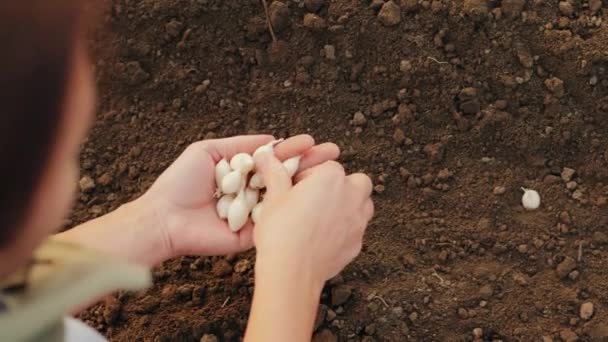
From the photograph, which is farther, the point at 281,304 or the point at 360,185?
the point at 360,185

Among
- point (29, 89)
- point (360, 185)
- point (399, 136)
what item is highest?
point (29, 89)

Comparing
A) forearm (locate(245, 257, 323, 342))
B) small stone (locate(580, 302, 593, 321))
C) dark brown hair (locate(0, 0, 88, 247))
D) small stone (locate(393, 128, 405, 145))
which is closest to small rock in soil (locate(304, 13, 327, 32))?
small stone (locate(393, 128, 405, 145))

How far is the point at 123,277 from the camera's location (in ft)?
2.15

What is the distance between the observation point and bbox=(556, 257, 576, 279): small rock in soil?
131 cm

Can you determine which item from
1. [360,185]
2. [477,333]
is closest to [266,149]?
[360,185]

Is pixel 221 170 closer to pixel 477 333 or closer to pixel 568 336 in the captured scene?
pixel 477 333

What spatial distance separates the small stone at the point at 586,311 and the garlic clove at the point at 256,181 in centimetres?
58

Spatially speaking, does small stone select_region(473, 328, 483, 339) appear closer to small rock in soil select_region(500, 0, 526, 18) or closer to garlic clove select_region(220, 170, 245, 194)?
garlic clove select_region(220, 170, 245, 194)

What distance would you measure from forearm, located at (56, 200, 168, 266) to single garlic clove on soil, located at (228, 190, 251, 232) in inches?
4.3

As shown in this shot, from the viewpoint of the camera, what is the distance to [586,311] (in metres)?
1.28

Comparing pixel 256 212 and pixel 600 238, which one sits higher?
pixel 256 212

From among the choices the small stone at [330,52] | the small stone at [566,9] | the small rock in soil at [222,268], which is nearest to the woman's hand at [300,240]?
the small rock in soil at [222,268]

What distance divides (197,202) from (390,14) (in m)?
0.56

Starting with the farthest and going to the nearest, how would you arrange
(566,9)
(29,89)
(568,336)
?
(566,9) → (568,336) → (29,89)
